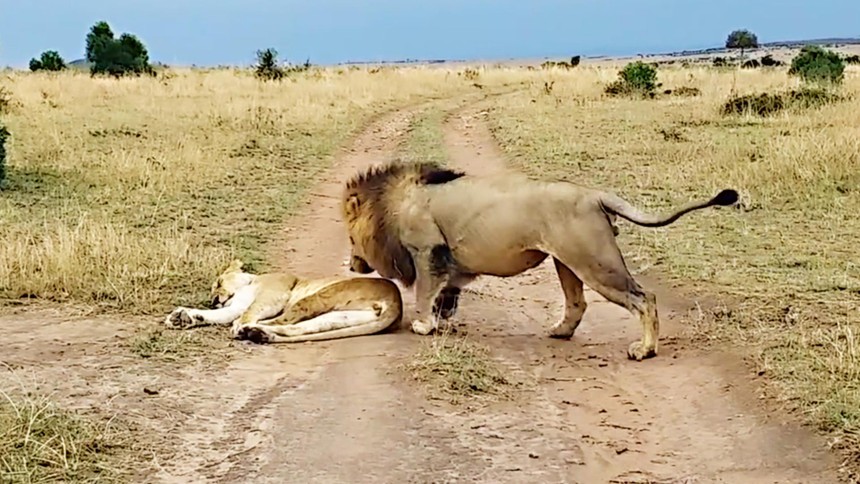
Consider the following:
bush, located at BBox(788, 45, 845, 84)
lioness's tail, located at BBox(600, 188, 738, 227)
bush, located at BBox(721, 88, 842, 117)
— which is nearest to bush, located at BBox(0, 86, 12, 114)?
bush, located at BBox(721, 88, 842, 117)

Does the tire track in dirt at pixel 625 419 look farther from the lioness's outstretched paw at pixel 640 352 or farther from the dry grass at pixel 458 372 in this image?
the dry grass at pixel 458 372

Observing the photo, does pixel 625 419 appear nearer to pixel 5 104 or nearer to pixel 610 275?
pixel 610 275

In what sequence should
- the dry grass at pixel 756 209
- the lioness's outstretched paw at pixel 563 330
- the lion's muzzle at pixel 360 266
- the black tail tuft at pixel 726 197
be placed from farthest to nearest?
the lion's muzzle at pixel 360 266
the lioness's outstretched paw at pixel 563 330
the black tail tuft at pixel 726 197
the dry grass at pixel 756 209

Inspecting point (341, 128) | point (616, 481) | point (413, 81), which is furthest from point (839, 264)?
point (413, 81)

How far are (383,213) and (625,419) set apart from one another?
2342 millimetres

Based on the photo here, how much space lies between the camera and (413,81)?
31.9m

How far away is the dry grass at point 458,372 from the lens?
225 inches

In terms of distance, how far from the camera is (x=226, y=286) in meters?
7.42

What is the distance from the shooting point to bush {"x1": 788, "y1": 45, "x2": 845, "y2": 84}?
24.2m

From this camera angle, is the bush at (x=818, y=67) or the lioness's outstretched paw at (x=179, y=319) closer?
the lioness's outstretched paw at (x=179, y=319)

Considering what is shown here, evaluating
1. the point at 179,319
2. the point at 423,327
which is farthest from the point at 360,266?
the point at 179,319

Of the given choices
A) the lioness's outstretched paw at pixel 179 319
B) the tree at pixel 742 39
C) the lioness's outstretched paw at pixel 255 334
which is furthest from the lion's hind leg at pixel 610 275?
the tree at pixel 742 39

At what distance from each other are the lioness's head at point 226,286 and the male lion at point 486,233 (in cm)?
72

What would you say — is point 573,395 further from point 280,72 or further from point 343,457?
point 280,72
